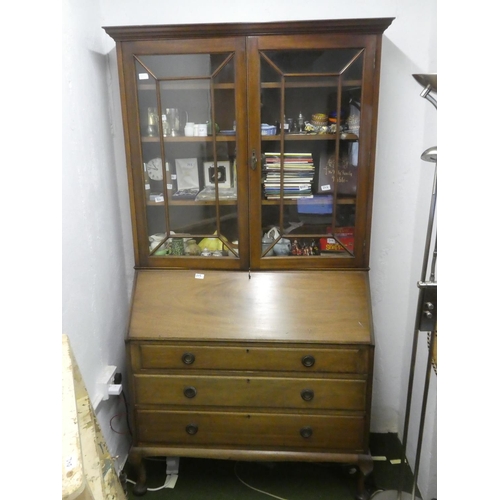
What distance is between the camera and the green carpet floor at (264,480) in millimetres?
1660

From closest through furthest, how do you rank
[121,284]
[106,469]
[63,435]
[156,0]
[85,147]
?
[63,435], [106,469], [85,147], [156,0], [121,284]

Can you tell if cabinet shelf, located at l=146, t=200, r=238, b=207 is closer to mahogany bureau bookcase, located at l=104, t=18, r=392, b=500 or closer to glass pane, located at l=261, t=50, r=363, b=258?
mahogany bureau bookcase, located at l=104, t=18, r=392, b=500

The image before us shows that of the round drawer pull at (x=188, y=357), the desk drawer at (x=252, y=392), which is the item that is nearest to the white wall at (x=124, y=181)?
the desk drawer at (x=252, y=392)

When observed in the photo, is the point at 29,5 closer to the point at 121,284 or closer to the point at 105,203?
the point at 105,203

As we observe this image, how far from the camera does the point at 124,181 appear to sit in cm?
184

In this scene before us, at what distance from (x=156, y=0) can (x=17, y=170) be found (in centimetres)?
146

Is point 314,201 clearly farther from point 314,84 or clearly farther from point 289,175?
point 314,84

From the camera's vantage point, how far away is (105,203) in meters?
1.69

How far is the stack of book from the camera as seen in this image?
5.21 ft

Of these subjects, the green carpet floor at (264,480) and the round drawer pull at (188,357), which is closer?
the round drawer pull at (188,357)

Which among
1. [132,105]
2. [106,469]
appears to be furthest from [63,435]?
[132,105]

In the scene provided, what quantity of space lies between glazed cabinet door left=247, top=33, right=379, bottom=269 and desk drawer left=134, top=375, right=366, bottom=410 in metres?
0.47

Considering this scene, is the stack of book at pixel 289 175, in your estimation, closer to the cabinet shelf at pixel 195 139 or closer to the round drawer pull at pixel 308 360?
the cabinet shelf at pixel 195 139

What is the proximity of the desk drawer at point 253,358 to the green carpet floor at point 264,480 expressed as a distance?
1.86ft
